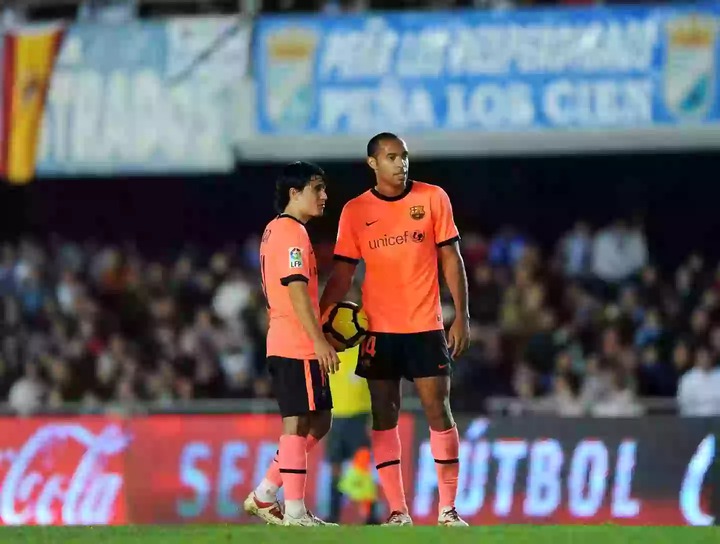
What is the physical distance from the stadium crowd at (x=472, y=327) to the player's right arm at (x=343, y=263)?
6611 millimetres

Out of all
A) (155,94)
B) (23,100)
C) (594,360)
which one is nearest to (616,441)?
(594,360)

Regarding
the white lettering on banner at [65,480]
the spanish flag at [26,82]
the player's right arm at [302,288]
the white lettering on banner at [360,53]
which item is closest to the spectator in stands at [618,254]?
the white lettering on banner at [360,53]

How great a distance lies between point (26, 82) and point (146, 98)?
1.45 m

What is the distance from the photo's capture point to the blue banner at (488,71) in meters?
17.3

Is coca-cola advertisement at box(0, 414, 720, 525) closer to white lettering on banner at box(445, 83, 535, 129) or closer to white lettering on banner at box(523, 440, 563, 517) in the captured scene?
white lettering on banner at box(523, 440, 563, 517)

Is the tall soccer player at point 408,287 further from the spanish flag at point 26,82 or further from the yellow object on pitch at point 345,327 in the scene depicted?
the spanish flag at point 26,82

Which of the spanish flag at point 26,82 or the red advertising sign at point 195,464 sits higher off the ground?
the spanish flag at point 26,82

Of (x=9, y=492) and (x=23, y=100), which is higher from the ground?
(x=23, y=100)

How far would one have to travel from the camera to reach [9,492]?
47.4 ft

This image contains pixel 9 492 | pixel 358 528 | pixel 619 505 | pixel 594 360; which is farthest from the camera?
pixel 594 360

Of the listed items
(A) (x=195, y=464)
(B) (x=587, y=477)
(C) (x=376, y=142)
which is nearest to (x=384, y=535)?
(C) (x=376, y=142)

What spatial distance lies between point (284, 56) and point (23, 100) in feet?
10.2

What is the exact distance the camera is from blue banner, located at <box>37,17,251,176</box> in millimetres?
18219

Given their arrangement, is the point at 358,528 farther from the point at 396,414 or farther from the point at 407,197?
the point at 407,197
